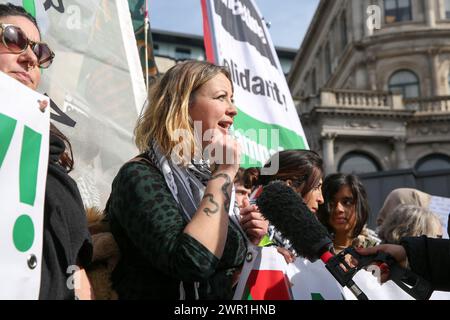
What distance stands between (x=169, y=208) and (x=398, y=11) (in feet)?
96.0

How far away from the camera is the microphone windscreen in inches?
71.9

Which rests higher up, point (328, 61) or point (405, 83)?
point (328, 61)

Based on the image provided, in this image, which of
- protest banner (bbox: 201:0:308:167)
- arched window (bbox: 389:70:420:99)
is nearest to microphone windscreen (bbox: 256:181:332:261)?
protest banner (bbox: 201:0:308:167)

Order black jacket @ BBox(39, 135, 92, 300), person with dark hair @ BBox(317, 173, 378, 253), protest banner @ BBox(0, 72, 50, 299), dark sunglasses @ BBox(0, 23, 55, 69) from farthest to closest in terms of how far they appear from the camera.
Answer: person with dark hair @ BBox(317, 173, 378, 253) < dark sunglasses @ BBox(0, 23, 55, 69) < black jacket @ BBox(39, 135, 92, 300) < protest banner @ BBox(0, 72, 50, 299)

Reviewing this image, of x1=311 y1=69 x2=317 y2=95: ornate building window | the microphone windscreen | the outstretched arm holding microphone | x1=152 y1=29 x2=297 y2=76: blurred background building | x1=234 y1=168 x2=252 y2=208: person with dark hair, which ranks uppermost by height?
x1=152 y1=29 x2=297 y2=76: blurred background building

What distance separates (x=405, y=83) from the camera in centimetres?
2816

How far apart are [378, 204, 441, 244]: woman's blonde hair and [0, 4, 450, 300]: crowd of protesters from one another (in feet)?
3.66

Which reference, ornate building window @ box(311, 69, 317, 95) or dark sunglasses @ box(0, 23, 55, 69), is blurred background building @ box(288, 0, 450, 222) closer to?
ornate building window @ box(311, 69, 317, 95)

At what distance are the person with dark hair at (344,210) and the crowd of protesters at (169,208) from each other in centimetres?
143

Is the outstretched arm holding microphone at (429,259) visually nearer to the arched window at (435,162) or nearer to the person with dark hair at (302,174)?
the person with dark hair at (302,174)

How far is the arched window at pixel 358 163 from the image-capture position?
24.3m

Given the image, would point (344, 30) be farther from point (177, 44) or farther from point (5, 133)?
point (5, 133)

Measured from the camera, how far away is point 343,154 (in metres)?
24.2

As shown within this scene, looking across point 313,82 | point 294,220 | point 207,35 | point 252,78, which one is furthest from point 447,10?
point 294,220
